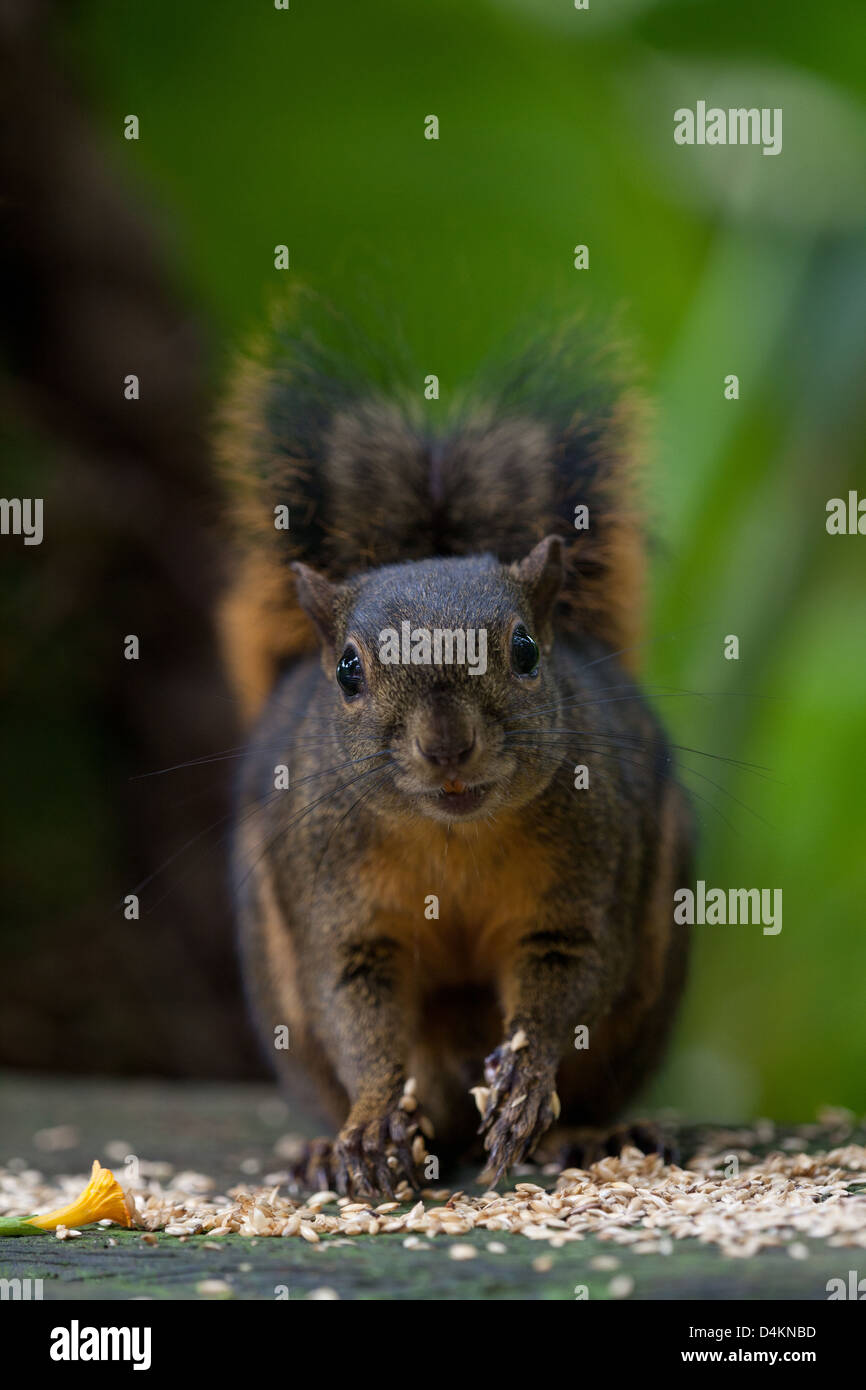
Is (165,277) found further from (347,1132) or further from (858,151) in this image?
(347,1132)

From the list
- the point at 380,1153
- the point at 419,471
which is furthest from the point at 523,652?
the point at 380,1153

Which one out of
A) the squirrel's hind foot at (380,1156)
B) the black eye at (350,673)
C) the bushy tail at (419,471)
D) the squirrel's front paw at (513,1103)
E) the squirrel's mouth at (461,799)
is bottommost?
the squirrel's hind foot at (380,1156)

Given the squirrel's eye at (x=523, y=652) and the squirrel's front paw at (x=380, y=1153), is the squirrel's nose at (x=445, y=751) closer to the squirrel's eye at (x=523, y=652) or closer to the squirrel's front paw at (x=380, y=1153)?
the squirrel's eye at (x=523, y=652)

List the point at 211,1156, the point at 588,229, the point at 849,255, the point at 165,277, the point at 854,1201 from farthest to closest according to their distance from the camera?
the point at 165,277 < the point at 588,229 < the point at 849,255 < the point at 211,1156 < the point at 854,1201

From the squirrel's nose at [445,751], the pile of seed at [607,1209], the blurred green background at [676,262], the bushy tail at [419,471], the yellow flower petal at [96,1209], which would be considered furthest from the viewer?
the blurred green background at [676,262]

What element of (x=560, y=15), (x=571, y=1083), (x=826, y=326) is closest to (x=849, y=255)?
(x=826, y=326)

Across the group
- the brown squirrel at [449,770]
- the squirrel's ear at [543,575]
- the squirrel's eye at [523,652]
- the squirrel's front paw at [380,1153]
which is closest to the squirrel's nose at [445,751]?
the brown squirrel at [449,770]

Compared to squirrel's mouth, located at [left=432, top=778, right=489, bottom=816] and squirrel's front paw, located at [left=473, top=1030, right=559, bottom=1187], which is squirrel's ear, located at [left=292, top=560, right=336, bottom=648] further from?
squirrel's front paw, located at [left=473, top=1030, right=559, bottom=1187]
